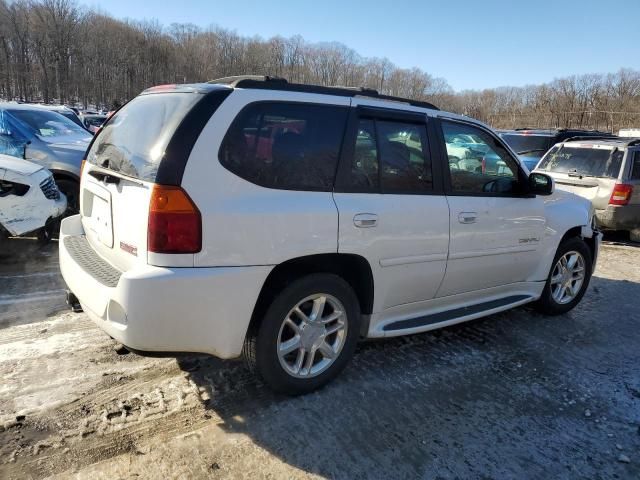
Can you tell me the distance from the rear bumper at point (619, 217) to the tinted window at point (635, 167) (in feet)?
1.62

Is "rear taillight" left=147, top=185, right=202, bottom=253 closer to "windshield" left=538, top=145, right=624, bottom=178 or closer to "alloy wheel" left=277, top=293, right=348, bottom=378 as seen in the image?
"alloy wheel" left=277, top=293, right=348, bottom=378

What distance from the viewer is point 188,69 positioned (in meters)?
80.4

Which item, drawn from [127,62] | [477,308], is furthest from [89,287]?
[127,62]

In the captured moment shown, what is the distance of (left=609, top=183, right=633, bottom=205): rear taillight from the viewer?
7.80 m

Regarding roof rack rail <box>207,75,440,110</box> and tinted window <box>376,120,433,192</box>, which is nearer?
roof rack rail <box>207,75,440,110</box>

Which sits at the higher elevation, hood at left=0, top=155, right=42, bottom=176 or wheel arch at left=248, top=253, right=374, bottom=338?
hood at left=0, top=155, right=42, bottom=176

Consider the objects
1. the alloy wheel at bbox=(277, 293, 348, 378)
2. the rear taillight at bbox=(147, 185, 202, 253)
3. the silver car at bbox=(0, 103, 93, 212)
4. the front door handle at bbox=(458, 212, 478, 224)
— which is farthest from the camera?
the silver car at bbox=(0, 103, 93, 212)

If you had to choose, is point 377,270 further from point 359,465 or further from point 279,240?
point 359,465

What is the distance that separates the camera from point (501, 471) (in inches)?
99.5

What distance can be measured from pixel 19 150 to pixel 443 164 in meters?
6.70

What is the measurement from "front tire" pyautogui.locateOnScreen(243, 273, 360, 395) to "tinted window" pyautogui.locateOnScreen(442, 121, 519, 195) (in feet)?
4.20

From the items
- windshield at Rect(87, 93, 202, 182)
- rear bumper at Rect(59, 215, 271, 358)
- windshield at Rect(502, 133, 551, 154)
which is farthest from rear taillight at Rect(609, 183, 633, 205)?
windshield at Rect(87, 93, 202, 182)

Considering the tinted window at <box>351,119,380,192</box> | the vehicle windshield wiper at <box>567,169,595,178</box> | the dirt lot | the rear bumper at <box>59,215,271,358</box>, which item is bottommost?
the dirt lot

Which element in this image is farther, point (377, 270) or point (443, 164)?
point (443, 164)
